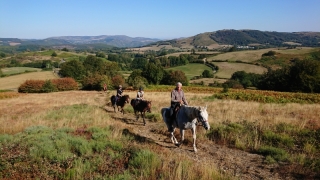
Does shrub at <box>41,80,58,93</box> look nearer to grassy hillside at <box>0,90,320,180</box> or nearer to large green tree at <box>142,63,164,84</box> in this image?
large green tree at <box>142,63,164,84</box>

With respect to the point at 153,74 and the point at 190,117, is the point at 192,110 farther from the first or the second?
the point at 153,74

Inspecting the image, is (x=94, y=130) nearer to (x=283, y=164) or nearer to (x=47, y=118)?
(x=47, y=118)

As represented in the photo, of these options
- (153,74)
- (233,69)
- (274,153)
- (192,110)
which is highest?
(192,110)

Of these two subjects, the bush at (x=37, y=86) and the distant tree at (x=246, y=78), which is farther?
the distant tree at (x=246, y=78)

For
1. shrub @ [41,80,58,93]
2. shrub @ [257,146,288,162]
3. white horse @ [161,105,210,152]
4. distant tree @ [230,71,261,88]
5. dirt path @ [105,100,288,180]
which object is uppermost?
white horse @ [161,105,210,152]

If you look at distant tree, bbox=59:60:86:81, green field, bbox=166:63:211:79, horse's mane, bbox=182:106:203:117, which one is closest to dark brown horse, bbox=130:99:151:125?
horse's mane, bbox=182:106:203:117

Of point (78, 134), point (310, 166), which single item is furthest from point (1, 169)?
point (310, 166)

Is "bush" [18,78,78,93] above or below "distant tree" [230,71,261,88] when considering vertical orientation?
above

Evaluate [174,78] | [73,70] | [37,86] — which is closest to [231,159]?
[37,86]

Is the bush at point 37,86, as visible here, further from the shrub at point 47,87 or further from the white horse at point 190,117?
the white horse at point 190,117

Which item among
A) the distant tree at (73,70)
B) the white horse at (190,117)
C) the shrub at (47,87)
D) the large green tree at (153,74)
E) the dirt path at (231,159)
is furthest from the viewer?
the distant tree at (73,70)

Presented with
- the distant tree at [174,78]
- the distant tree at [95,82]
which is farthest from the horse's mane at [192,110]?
the distant tree at [174,78]

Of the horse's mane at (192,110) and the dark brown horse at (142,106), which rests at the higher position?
the horse's mane at (192,110)

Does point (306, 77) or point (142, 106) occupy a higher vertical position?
point (142, 106)
